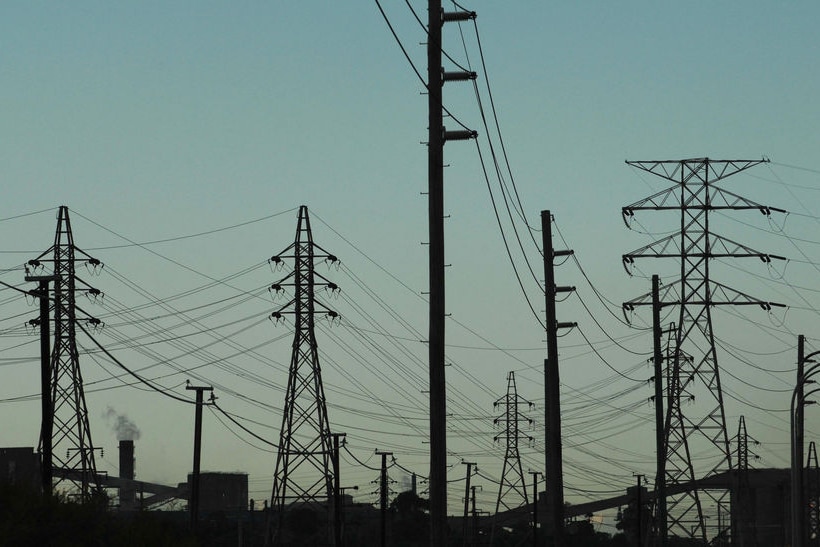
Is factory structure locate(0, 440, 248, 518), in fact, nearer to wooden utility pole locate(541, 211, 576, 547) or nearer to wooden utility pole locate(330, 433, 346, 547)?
wooden utility pole locate(330, 433, 346, 547)

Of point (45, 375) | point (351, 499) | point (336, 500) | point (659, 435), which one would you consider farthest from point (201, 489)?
point (45, 375)

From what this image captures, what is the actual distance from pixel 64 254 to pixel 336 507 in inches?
567

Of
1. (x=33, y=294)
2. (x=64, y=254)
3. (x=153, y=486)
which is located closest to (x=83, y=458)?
(x=64, y=254)

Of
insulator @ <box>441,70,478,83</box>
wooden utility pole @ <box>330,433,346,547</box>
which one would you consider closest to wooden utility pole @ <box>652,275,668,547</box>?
wooden utility pole @ <box>330,433,346,547</box>

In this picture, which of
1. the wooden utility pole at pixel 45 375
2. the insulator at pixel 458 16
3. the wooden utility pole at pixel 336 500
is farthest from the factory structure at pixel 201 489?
the insulator at pixel 458 16

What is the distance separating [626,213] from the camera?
58.5 meters

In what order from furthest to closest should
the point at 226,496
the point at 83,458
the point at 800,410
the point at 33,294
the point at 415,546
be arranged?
the point at 226,496 → the point at 415,546 → the point at 83,458 → the point at 800,410 → the point at 33,294

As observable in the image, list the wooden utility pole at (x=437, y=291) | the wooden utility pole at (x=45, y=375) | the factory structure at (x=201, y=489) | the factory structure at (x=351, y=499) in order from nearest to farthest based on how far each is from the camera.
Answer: the wooden utility pole at (x=437, y=291) → the wooden utility pole at (x=45, y=375) → the factory structure at (x=351, y=499) → the factory structure at (x=201, y=489)

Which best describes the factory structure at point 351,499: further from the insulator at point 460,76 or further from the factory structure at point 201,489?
the insulator at point 460,76

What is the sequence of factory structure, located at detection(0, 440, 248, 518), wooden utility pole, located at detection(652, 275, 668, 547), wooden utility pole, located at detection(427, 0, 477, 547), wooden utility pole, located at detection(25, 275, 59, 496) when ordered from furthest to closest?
factory structure, located at detection(0, 440, 248, 518) < wooden utility pole, located at detection(652, 275, 668, 547) < wooden utility pole, located at detection(25, 275, 59, 496) < wooden utility pole, located at detection(427, 0, 477, 547)

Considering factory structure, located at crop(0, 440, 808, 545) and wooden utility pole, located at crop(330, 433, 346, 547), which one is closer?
wooden utility pole, located at crop(330, 433, 346, 547)

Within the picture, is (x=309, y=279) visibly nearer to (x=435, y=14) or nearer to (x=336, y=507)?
(x=336, y=507)

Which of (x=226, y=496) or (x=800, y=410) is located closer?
(x=800, y=410)

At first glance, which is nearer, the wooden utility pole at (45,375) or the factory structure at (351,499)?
the wooden utility pole at (45,375)
